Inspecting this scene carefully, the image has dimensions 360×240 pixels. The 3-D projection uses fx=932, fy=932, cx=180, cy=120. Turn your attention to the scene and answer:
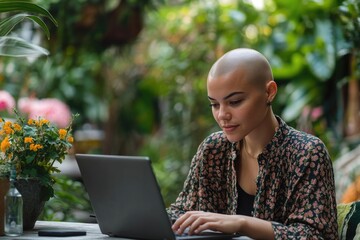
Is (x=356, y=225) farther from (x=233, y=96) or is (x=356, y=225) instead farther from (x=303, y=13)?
(x=303, y=13)

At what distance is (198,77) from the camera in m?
8.42

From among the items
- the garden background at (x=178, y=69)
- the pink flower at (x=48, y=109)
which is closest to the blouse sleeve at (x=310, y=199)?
the garden background at (x=178, y=69)

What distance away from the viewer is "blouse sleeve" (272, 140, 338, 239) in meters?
2.83

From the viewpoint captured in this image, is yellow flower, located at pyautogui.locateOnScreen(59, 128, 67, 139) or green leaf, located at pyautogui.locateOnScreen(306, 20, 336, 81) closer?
yellow flower, located at pyautogui.locateOnScreen(59, 128, 67, 139)

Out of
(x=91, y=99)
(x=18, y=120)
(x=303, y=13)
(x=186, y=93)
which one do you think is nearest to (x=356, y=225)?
(x=18, y=120)

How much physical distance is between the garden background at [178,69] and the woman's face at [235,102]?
2034 mm

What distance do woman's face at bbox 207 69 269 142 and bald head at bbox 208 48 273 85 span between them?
0.01m

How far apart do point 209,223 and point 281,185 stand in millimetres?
437

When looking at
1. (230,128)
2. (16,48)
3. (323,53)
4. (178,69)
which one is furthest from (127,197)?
(178,69)

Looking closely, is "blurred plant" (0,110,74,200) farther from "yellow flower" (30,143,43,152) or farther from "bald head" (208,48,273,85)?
"bald head" (208,48,273,85)

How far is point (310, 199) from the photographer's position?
288 cm

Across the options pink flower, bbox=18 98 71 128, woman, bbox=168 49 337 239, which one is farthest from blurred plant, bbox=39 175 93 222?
woman, bbox=168 49 337 239

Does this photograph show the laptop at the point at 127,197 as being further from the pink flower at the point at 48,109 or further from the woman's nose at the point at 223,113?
the pink flower at the point at 48,109

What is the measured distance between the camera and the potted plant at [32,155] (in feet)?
10.3
